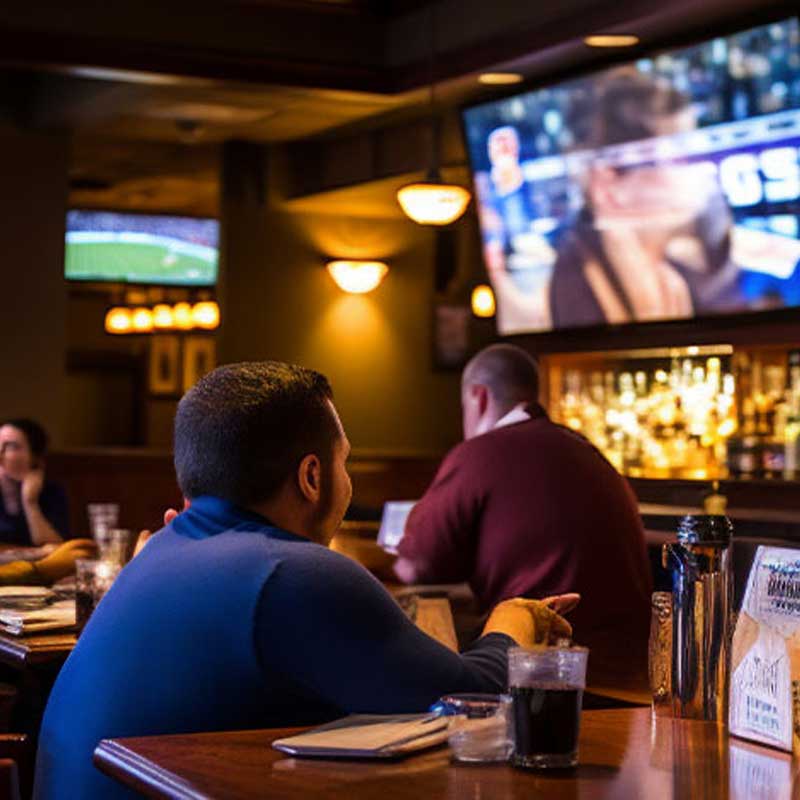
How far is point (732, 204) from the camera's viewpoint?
7359mm

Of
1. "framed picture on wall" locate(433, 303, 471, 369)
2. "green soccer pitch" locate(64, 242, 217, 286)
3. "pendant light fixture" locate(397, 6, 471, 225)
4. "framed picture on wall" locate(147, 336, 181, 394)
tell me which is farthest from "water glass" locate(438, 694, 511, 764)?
"framed picture on wall" locate(147, 336, 181, 394)

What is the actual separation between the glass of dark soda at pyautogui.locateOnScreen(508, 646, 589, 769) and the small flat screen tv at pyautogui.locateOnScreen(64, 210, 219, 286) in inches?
493

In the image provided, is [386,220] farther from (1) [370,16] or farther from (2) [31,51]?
(2) [31,51]

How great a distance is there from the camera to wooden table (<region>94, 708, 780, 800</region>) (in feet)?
6.39

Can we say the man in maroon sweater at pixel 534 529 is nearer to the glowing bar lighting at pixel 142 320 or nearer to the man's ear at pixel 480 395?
the man's ear at pixel 480 395

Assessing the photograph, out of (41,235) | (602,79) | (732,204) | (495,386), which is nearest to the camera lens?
(495,386)

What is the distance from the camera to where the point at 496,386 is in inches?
189

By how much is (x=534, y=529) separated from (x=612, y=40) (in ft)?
12.9

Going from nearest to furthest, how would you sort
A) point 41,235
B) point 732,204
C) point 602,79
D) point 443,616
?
1. point 443,616
2. point 732,204
3. point 602,79
4. point 41,235

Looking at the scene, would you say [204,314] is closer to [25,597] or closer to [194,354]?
[194,354]

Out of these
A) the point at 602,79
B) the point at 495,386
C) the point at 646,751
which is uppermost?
the point at 602,79

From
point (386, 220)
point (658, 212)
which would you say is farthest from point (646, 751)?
point (386, 220)

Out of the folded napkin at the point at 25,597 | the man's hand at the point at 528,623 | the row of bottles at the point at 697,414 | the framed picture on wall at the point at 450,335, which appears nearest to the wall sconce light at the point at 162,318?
the framed picture on wall at the point at 450,335

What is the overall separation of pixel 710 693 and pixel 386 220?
32.3 ft
